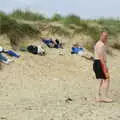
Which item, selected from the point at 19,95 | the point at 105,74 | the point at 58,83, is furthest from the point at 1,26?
the point at 105,74

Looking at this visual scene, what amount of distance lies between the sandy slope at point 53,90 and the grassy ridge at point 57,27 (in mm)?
1737

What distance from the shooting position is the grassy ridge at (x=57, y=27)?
19.6m

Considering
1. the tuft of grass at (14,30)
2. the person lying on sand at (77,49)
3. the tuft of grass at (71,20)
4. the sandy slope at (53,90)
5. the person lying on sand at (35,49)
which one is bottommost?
the sandy slope at (53,90)

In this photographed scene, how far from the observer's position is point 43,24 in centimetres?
2277

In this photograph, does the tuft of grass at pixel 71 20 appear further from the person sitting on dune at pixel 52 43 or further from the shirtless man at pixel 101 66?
the shirtless man at pixel 101 66

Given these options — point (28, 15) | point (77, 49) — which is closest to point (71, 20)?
point (28, 15)

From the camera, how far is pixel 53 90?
46.6 feet

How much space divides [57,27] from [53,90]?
29.8 ft

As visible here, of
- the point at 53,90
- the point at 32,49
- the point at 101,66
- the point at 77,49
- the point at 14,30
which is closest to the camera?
the point at 101,66

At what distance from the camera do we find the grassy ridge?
19562mm

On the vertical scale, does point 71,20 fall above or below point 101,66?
above

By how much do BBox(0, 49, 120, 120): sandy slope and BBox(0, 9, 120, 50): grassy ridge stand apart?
1737mm

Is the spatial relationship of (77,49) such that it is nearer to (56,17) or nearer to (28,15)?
(28,15)

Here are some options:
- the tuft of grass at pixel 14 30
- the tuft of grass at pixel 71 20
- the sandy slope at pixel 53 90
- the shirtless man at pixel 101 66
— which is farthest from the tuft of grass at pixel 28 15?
the shirtless man at pixel 101 66
